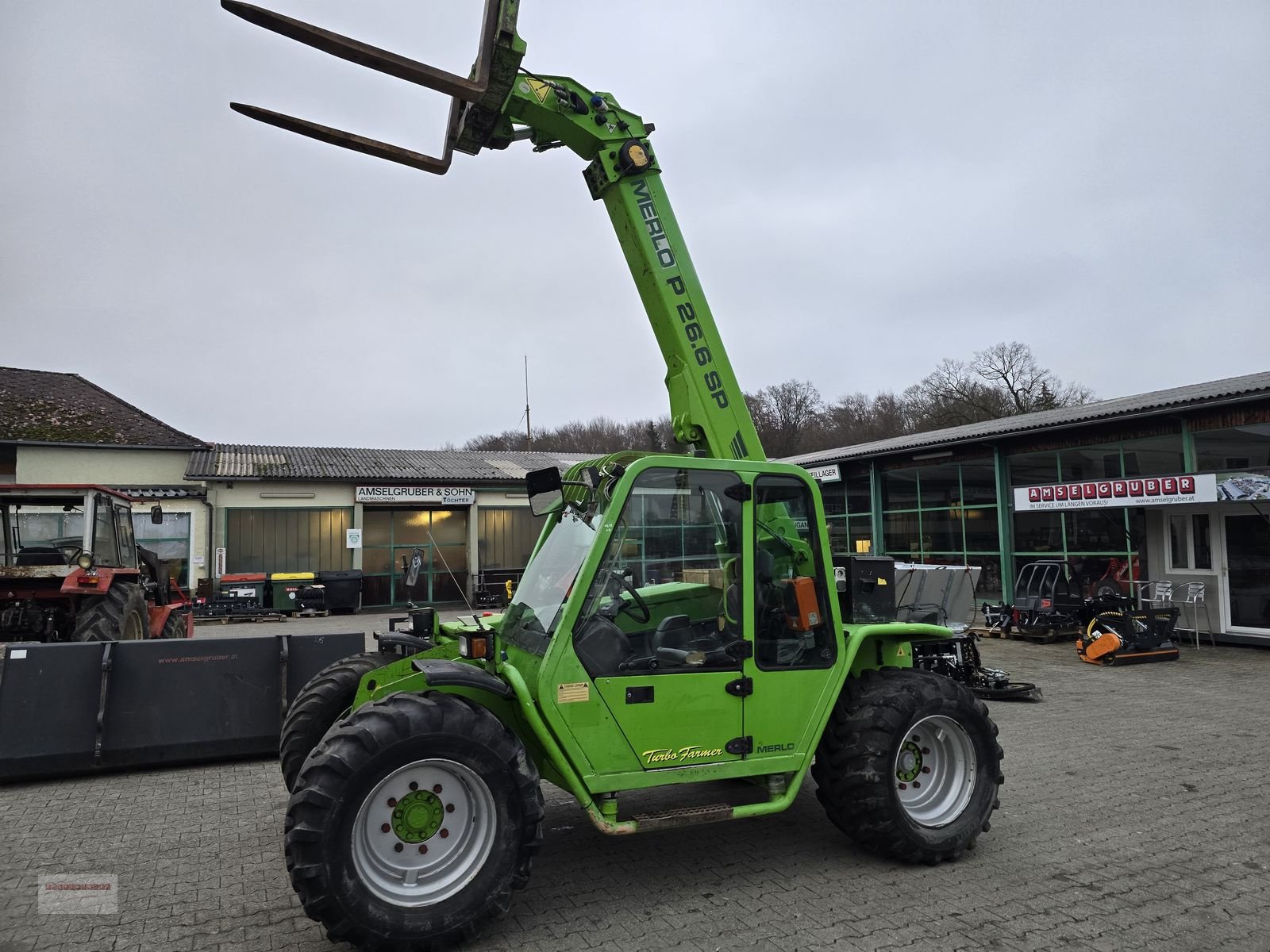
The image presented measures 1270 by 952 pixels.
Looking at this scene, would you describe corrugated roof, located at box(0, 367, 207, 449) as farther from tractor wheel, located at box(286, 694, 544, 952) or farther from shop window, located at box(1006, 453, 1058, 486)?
tractor wheel, located at box(286, 694, 544, 952)

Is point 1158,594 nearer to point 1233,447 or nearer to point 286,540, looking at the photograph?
point 1233,447

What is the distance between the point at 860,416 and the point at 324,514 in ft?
124

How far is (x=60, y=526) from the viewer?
9.53 m

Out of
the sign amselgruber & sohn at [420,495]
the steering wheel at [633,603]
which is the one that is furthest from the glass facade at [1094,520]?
the sign amselgruber & sohn at [420,495]

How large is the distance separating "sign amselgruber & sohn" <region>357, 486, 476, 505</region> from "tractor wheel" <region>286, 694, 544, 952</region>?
69.9 feet

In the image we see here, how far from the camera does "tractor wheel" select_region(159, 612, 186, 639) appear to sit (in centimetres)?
1009

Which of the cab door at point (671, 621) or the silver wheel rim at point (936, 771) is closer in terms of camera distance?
the cab door at point (671, 621)

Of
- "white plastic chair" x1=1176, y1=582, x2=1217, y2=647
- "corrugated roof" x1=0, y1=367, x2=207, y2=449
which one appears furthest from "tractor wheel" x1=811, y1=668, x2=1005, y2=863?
"corrugated roof" x1=0, y1=367, x2=207, y2=449

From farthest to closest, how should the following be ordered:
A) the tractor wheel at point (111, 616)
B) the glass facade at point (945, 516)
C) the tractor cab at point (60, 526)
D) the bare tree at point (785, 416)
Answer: the bare tree at point (785, 416), the glass facade at point (945, 516), the tractor cab at point (60, 526), the tractor wheel at point (111, 616)

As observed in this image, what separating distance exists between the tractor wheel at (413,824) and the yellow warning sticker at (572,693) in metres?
0.28

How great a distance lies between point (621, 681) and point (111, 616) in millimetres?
6581

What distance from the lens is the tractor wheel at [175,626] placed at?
10094 millimetres

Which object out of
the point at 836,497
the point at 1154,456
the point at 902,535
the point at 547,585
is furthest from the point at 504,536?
the point at 547,585

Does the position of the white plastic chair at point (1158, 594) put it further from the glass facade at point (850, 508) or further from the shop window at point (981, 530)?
the glass facade at point (850, 508)
